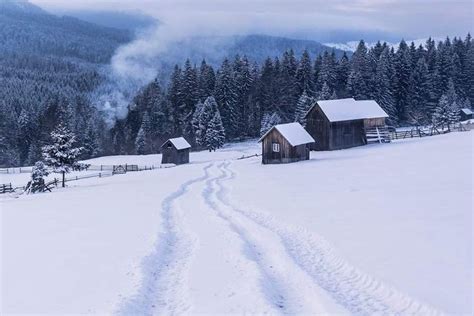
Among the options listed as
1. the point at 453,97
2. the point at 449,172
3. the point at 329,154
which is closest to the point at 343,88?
the point at 453,97

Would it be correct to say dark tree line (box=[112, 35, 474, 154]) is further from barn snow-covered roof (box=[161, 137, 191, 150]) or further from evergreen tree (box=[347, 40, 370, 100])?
barn snow-covered roof (box=[161, 137, 191, 150])

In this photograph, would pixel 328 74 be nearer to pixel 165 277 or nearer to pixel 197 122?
pixel 197 122

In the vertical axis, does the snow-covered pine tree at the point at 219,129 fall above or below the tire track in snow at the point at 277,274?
above

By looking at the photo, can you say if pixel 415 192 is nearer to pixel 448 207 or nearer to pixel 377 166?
pixel 448 207

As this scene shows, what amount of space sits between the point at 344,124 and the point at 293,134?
984cm

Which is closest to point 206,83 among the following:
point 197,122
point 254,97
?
point 254,97

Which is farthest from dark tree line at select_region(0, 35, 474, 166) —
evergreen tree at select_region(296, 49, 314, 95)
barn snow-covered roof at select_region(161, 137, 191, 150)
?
barn snow-covered roof at select_region(161, 137, 191, 150)

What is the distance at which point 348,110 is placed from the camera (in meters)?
59.8

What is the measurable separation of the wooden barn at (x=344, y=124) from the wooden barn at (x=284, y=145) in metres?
5.82

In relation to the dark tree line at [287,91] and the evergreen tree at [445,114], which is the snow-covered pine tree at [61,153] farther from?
the evergreen tree at [445,114]

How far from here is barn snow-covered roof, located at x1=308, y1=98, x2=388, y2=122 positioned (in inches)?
2264

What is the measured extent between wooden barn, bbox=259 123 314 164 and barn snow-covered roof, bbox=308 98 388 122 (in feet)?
21.7

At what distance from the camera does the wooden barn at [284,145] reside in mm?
50469

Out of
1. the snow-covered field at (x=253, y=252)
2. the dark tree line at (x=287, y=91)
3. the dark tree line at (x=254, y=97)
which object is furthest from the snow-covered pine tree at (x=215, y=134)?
the snow-covered field at (x=253, y=252)
